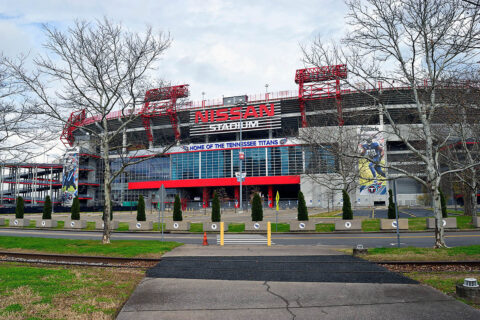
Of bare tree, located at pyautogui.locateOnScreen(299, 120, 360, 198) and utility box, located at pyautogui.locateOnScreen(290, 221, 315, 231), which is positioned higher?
bare tree, located at pyautogui.locateOnScreen(299, 120, 360, 198)

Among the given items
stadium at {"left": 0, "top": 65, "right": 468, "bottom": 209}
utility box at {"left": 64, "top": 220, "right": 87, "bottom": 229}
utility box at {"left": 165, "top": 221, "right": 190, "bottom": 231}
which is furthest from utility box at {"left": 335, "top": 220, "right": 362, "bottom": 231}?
stadium at {"left": 0, "top": 65, "right": 468, "bottom": 209}

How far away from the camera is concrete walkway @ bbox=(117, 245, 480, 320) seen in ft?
19.7

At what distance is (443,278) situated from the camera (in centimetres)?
873

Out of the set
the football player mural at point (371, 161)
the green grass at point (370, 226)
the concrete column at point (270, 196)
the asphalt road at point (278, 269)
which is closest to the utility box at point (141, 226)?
the asphalt road at point (278, 269)

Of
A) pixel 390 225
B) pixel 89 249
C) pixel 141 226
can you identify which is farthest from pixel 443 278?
pixel 141 226

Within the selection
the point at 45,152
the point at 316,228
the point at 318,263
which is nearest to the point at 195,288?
the point at 318,263

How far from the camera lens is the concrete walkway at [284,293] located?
601 centimetres

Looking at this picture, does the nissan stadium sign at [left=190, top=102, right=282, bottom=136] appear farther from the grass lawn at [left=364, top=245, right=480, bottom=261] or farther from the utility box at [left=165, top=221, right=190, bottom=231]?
the grass lawn at [left=364, top=245, right=480, bottom=261]

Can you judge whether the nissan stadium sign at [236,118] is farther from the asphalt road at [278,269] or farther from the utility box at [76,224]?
the asphalt road at [278,269]

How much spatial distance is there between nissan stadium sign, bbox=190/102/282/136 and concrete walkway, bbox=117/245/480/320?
5833cm

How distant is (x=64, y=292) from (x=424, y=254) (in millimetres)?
11478

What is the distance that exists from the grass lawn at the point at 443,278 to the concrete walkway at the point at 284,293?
0.39 metres

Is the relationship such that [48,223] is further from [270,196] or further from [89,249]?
[270,196]

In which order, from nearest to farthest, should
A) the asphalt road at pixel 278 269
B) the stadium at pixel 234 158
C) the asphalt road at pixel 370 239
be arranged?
the asphalt road at pixel 278 269
the asphalt road at pixel 370 239
the stadium at pixel 234 158
